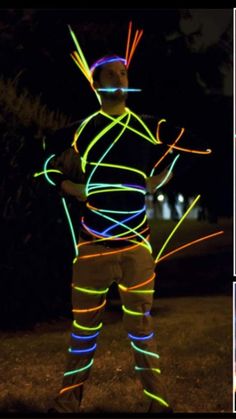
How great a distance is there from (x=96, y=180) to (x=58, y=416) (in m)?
1.62

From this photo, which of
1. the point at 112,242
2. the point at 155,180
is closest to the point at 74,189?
the point at 112,242

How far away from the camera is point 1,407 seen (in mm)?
5504

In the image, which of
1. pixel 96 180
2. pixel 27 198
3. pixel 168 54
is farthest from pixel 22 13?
pixel 96 180

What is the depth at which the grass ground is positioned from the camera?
563 centimetres

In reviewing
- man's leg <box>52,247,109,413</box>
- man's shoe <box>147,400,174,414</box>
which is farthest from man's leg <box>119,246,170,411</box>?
man's leg <box>52,247,109,413</box>

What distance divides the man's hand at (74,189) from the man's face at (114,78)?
25.1 inches

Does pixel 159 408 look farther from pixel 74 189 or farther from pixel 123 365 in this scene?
pixel 123 365

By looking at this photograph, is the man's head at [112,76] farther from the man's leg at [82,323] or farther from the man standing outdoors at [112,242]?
the man's leg at [82,323]

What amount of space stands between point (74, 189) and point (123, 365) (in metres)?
2.49

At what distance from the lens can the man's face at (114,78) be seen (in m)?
4.95

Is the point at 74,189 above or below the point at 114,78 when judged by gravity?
below

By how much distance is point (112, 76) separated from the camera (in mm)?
4965

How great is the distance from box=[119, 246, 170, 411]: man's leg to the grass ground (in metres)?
0.52

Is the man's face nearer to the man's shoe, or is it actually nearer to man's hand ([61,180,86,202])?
man's hand ([61,180,86,202])
